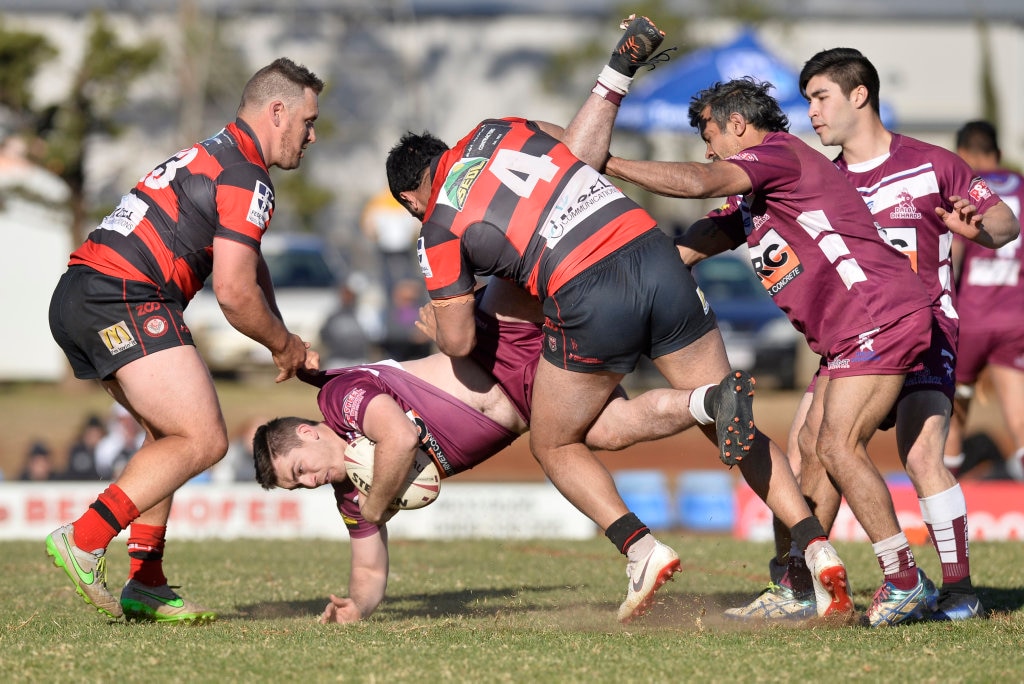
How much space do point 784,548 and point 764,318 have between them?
13699 millimetres

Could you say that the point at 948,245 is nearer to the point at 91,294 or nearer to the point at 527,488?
the point at 91,294

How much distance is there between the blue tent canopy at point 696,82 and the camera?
1998 centimetres

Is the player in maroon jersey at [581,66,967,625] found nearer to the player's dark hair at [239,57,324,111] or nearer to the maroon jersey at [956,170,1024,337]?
the player's dark hair at [239,57,324,111]

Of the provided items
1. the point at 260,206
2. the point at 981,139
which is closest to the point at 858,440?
the point at 260,206

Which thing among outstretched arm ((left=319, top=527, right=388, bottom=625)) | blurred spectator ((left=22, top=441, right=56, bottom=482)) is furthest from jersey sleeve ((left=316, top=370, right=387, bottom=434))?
blurred spectator ((left=22, top=441, right=56, bottom=482))

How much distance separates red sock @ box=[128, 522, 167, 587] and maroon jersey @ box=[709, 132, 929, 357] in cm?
305

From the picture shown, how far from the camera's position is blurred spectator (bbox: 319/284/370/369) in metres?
17.0

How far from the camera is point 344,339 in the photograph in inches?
672

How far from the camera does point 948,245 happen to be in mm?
5719

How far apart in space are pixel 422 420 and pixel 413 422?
0.24ft

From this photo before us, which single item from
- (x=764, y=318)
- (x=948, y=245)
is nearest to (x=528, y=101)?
(x=764, y=318)

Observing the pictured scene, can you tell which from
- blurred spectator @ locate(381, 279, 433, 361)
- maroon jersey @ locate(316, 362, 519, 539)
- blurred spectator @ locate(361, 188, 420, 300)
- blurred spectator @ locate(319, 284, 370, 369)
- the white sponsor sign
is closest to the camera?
maroon jersey @ locate(316, 362, 519, 539)

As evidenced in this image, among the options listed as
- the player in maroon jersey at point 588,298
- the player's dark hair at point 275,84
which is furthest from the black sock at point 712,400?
the player's dark hair at point 275,84

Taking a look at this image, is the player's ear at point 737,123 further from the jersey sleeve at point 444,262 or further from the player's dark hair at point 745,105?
the jersey sleeve at point 444,262
